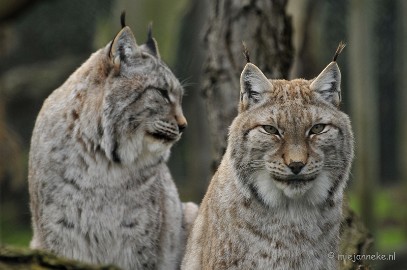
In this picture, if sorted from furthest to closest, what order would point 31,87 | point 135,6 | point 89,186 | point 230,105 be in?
point 31,87 < point 135,6 < point 230,105 < point 89,186

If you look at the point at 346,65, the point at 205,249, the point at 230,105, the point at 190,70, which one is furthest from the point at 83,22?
the point at 205,249

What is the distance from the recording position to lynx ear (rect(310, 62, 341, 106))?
5.57m

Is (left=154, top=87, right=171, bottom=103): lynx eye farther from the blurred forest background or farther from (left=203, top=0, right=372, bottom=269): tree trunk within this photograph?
the blurred forest background

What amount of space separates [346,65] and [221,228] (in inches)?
556

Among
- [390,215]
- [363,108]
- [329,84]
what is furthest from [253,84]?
[390,215]

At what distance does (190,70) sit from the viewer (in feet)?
53.2

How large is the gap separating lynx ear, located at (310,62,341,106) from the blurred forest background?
21.0ft

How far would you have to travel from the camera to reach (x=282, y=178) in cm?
530

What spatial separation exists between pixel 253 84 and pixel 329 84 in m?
0.48

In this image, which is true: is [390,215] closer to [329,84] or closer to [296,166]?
[329,84]

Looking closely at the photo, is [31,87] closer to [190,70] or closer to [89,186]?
[190,70]

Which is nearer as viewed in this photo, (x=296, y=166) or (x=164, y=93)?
(x=296, y=166)

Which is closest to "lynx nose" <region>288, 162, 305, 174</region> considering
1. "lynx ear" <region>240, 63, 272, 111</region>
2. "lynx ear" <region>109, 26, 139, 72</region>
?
"lynx ear" <region>240, 63, 272, 111</region>

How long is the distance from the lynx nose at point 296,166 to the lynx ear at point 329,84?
610 millimetres
